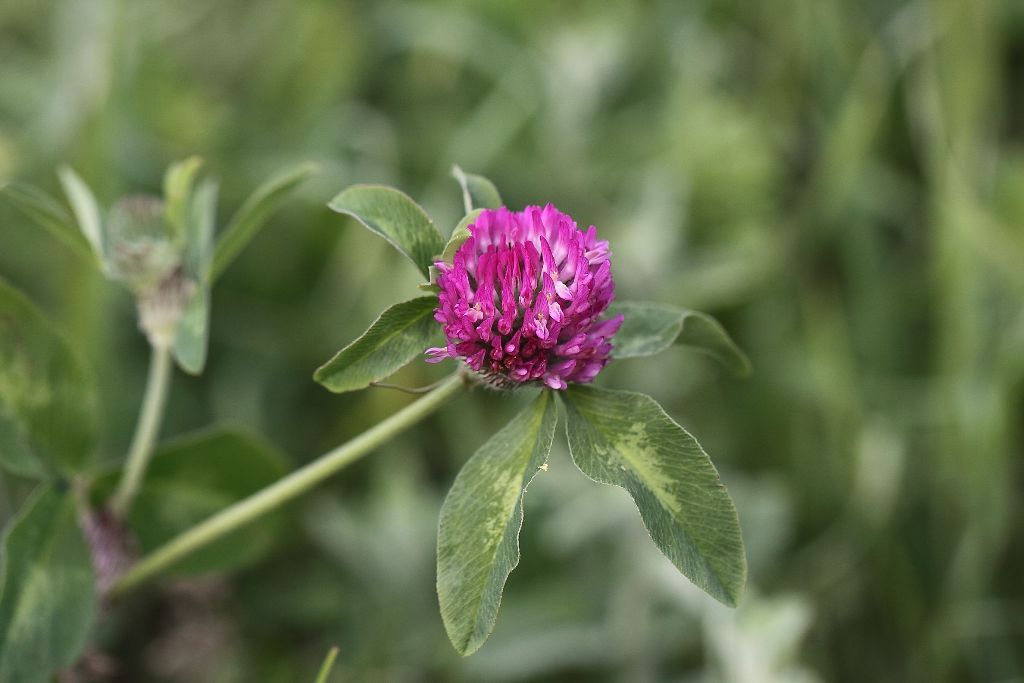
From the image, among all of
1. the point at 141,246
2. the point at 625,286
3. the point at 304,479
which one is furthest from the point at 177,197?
the point at 625,286

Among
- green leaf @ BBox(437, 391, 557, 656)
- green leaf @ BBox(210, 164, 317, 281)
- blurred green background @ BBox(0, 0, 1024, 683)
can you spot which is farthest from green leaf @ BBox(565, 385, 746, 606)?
blurred green background @ BBox(0, 0, 1024, 683)

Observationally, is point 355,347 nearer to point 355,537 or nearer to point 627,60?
point 355,537

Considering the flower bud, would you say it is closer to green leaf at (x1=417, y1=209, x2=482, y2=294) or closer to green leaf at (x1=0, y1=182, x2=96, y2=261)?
green leaf at (x1=0, y1=182, x2=96, y2=261)

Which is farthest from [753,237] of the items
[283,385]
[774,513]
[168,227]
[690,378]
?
[168,227]

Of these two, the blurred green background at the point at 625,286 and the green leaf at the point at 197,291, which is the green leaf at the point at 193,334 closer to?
the green leaf at the point at 197,291

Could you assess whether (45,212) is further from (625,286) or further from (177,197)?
(625,286)
